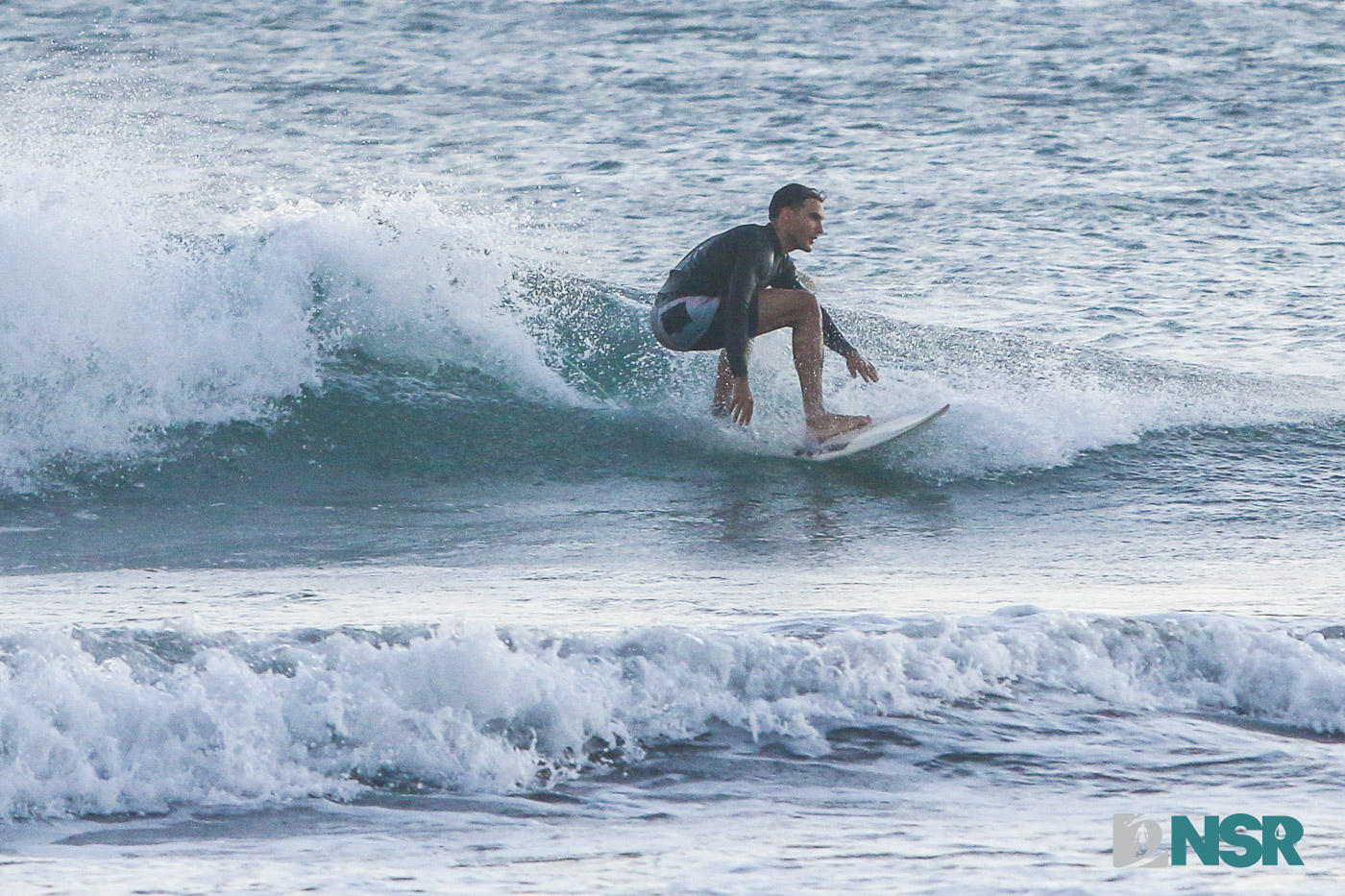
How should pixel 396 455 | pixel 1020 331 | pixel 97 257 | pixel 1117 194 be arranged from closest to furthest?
1. pixel 396 455
2. pixel 97 257
3. pixel 1020 331
4. pixel 1117 194

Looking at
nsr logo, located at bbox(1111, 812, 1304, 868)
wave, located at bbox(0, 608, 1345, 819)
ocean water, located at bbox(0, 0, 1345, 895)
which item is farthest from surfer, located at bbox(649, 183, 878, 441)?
nsr logo, located at bbox(1111, 812, 1304, 868)

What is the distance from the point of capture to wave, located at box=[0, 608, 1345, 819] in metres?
4.47

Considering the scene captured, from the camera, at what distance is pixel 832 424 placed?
313 inches

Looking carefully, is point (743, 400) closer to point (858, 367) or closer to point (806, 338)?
point (806, 338)

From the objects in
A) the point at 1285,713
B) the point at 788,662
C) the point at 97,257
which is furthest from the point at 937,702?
the point at 97,257

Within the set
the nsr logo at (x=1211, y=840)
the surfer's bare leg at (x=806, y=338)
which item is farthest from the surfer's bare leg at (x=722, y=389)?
the nsr logo at (x=1211, y=840)

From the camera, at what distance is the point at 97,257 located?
8.98m

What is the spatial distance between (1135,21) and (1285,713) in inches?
724

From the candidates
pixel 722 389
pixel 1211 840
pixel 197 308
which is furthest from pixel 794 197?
pixel 1211 840

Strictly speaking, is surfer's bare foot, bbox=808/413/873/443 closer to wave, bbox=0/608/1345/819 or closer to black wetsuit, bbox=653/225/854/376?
black wetsuit, bbox=653/225/854/376

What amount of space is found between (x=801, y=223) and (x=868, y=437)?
1120 millimetres

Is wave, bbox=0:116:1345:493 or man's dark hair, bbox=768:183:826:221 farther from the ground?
man's dark hair, bbox=768:183:826:221

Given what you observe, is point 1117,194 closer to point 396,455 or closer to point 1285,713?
point 396,455

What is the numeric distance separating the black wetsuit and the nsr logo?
3823 millimetres
